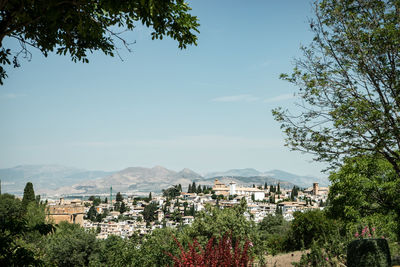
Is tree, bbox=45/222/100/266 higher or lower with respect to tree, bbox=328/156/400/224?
lower

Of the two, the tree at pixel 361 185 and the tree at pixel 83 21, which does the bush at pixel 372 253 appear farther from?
the tree at pixel 361 185

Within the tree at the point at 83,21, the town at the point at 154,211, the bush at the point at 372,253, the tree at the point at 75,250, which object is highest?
the tree at the point at 83,21

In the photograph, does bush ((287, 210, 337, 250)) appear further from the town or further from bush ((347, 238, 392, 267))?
bush ((347, 238, 392, 267))

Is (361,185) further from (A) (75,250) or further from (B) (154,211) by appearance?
(B) (154,211)

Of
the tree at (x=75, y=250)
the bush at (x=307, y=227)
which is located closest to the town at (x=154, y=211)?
the tree at (x=75, y=250)

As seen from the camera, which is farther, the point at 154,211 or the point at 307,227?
the point at 154,211

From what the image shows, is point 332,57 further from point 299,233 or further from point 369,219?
point 299,233

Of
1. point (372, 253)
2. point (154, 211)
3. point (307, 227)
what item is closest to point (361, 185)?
point (307, 227)

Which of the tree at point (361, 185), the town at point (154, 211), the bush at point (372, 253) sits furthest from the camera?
the town at point (154, 211)

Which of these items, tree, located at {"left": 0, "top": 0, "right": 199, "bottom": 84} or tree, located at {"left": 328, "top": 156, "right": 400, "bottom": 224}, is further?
tree, located at {"left": 328, "top": 156, "right": 400, "bottom": 224}

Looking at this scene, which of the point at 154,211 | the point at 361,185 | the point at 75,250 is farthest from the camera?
the point at 154,211

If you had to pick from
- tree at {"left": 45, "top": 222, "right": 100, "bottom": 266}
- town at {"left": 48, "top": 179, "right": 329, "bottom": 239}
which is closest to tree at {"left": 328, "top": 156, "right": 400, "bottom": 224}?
town at {"left": 48, "top": 179, "right": 329, "bottom": 239}

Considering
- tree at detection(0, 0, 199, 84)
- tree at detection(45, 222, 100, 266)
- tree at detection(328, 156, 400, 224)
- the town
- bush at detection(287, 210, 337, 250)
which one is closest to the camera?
tree at detection(0, 0, 199, 84)

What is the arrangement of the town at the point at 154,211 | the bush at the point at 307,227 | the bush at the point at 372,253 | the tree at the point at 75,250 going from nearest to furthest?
the bush at the point at 372,253
the tree at the point at 75,250
the bush at the point at 307,227
the town at the point at 154,211
